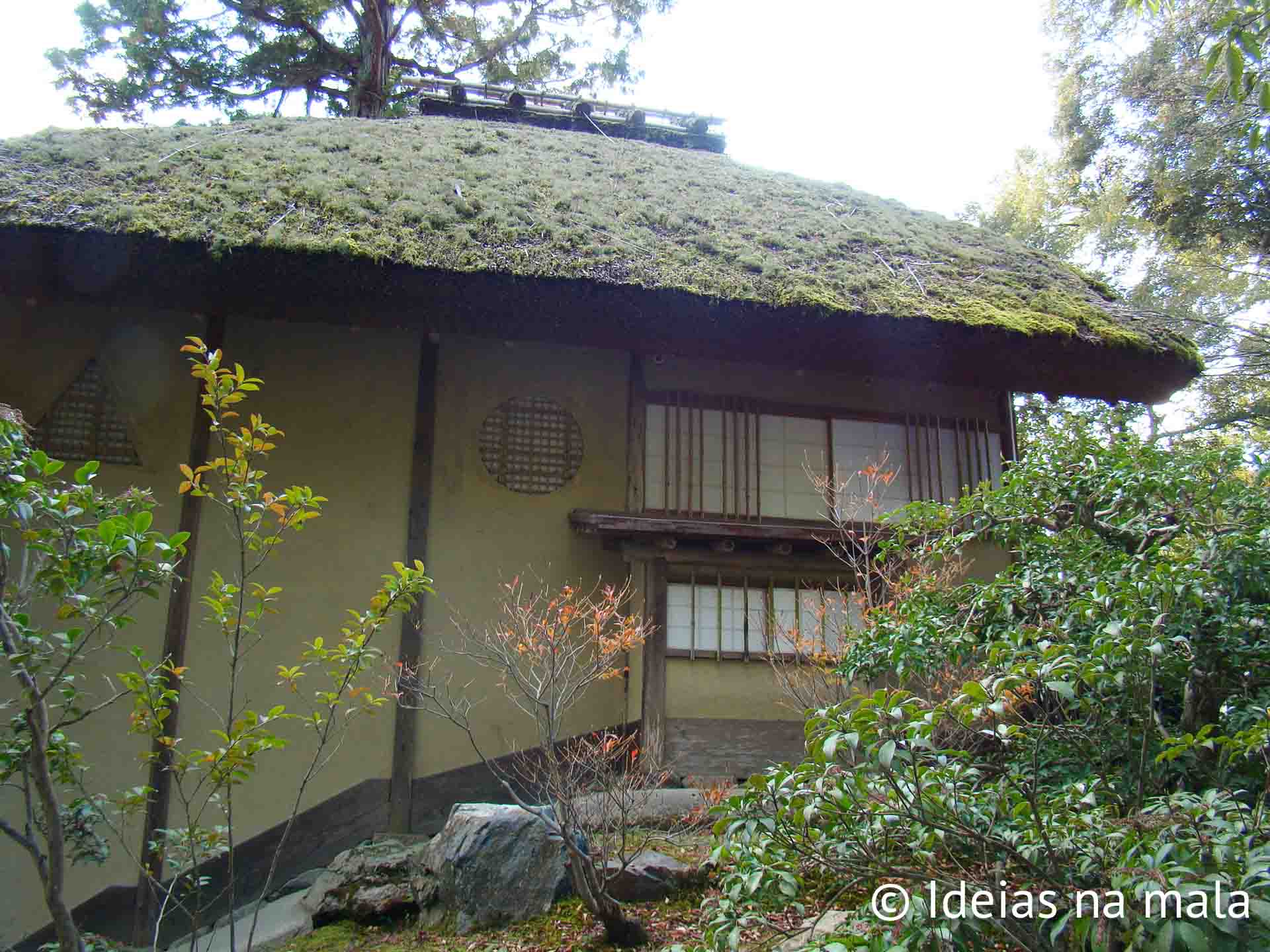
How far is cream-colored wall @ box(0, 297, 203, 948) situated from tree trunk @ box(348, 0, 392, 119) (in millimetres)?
8223

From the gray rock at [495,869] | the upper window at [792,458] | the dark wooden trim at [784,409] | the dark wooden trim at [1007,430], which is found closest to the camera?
the gray rock at [495,869]

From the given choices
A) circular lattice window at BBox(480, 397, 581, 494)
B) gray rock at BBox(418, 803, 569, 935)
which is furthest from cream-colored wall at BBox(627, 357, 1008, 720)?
gray rock at BBox(418, 803, 569, 935)

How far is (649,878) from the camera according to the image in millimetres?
4391

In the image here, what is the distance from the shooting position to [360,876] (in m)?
4.71

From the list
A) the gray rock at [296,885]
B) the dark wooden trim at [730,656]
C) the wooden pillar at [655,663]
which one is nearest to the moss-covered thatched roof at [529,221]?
the wooden pillar at [655,663]

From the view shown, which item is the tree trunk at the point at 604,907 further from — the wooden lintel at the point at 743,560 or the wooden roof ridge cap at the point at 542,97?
the wooden roof ridge cap at the point at 542,97

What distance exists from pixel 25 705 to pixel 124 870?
3.65 m

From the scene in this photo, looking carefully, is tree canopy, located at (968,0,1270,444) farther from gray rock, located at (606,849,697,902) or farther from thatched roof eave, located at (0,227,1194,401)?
gray rock, located at (606,849,697,902)

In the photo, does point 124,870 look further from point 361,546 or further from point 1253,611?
point 1253,611

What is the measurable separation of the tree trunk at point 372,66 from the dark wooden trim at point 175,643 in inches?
331

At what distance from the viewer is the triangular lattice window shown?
5871 millimetres

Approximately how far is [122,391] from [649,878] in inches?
172

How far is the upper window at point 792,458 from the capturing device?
6.48m

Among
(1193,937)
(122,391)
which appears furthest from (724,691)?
(1193,937)
